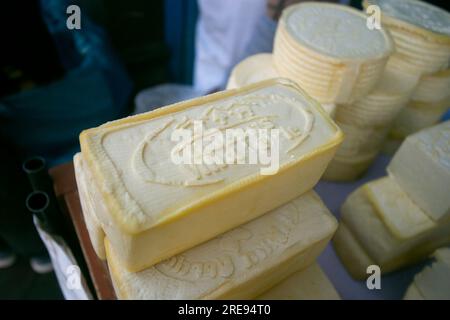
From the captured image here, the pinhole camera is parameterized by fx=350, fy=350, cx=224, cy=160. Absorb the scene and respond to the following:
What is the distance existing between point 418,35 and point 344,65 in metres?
0.36

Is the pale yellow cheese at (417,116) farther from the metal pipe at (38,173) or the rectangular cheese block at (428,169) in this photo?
the metal pipe at (38,173)

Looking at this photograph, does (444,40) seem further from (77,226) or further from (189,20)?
(189,20)

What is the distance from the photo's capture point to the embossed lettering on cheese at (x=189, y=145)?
618 millimetres

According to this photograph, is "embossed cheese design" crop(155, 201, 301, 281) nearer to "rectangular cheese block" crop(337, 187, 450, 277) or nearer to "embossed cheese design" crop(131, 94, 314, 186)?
"embossed cheese design" crop(131, 94, 314, 186)

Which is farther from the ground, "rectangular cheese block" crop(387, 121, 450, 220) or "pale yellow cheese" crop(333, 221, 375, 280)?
"rectangular cheese block" crop(387, 121, 450, 220)

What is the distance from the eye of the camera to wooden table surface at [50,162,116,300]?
1.00 m

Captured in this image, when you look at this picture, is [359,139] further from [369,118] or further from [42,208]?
[42,208]

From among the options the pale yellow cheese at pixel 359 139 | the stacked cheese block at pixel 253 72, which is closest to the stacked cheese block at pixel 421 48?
the pale yellow cheese at pixel 359 139

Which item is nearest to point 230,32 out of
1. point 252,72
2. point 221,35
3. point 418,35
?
point 221,35

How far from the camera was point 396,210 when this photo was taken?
1.08 m

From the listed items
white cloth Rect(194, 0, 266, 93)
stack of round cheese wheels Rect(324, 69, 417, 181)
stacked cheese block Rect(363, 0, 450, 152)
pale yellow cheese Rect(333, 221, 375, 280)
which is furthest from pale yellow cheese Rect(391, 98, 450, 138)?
white cloth Rect(194, 0, 266, 93)

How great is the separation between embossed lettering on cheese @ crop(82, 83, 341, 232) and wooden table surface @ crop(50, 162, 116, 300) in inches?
19.8

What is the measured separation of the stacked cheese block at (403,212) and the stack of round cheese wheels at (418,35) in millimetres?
269

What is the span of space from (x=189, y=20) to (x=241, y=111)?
66.5 inches
